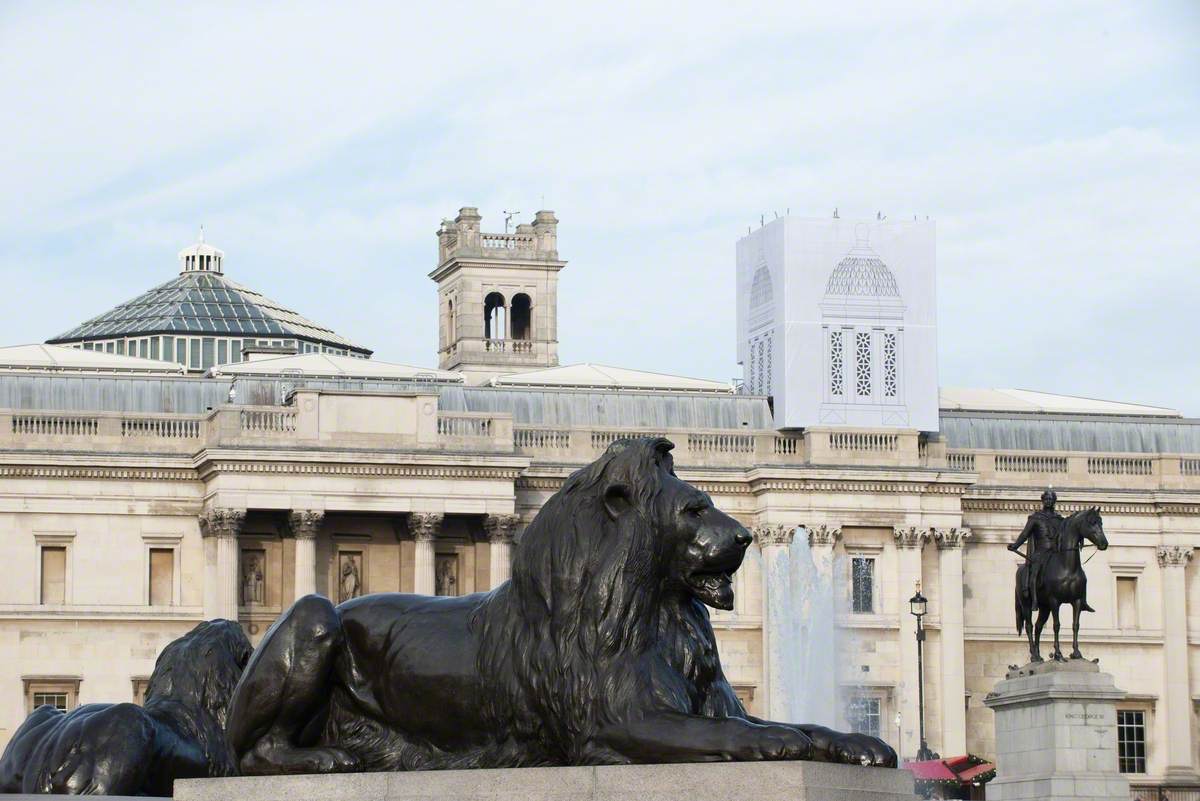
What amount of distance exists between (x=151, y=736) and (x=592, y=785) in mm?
2499

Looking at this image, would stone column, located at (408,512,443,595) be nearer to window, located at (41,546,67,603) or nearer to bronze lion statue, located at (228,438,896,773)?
window, located at (41,546,67,603)

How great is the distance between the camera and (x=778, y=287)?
7250cm

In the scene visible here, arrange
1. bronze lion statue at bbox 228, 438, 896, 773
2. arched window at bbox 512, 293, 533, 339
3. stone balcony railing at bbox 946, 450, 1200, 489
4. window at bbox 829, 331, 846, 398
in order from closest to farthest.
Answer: bronze lion statue at bbox 228, 438, 896, 773
window at bbox 829, 331, 846, 398
stone balcony railing at bbox 946, 450, 1200, 489
arched window at bbox 512, 293, 533, 339

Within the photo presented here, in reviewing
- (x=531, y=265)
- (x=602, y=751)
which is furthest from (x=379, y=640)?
(x=531, y=265)

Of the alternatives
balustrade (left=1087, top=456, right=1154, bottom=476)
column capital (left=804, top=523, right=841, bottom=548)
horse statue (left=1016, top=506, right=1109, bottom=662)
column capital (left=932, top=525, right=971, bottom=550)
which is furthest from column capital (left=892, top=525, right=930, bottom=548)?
horse statue (left=1016, top=506, right=1109, bottom=662)

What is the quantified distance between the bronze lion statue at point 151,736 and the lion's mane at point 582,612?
1.41 metres

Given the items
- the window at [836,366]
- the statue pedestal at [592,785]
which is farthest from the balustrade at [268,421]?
the statue pedestal at [592,785]

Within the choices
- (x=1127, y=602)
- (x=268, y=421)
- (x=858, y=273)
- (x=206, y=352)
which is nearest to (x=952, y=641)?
(x=1127, y=602)

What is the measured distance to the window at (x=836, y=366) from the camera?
71625 millimetres

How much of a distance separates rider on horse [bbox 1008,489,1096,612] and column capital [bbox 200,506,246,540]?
93.5ft

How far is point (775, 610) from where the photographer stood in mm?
68125

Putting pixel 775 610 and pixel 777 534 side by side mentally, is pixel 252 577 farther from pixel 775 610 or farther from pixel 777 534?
pixel 777 534

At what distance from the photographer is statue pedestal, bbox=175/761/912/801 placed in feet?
32.9

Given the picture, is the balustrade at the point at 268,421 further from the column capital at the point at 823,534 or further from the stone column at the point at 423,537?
the column capital at the point at 823,534
